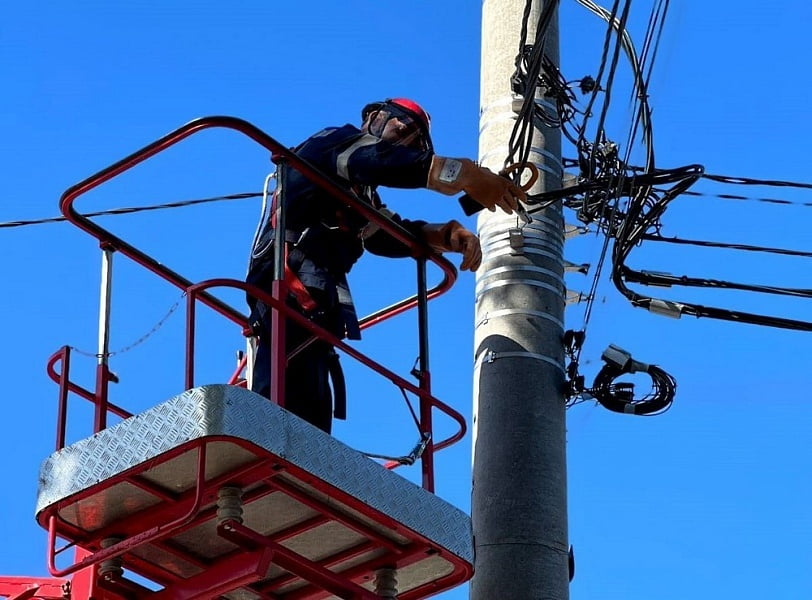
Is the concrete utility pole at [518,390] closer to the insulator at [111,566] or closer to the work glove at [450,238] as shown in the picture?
the work glove at [450,238]

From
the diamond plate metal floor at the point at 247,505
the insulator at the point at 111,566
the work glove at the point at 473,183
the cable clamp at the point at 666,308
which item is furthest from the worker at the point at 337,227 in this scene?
the cable clamp at the point at 666,308

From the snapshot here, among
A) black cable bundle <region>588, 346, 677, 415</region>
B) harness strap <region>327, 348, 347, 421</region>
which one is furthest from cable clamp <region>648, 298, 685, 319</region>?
harness strap <region>327, 348, 347, 421</region>

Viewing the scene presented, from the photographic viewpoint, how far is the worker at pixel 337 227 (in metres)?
8.34

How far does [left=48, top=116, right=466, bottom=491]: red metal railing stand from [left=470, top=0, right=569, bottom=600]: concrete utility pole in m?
0.28

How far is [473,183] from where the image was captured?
8.42 m

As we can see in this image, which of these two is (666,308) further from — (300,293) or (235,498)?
(235,498)

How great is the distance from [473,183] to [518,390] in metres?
1.10

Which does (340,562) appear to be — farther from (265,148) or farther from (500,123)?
(500,123)

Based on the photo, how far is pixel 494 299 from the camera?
360 inches

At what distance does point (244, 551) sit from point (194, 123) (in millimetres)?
1899

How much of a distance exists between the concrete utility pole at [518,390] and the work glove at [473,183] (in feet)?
2.06

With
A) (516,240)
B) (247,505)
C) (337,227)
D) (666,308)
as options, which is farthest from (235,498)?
(666,308)

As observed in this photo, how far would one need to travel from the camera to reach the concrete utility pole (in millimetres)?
8352

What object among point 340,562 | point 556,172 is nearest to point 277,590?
point 340,562
